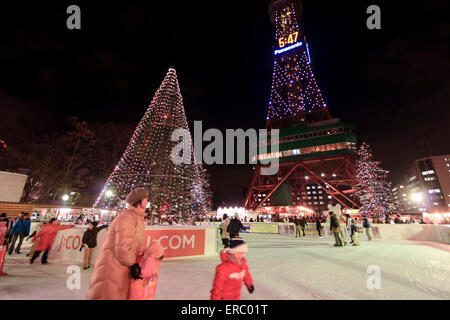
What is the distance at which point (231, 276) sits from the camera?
2.12 m

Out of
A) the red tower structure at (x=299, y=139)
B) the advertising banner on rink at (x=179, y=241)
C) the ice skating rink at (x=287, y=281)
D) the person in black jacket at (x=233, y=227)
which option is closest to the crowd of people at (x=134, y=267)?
the ice skating rink at (x=287, y=281)

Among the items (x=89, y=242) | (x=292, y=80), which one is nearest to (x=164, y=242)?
(x=89, y=242)

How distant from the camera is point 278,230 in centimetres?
1802

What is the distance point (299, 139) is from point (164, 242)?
38630 millimetres

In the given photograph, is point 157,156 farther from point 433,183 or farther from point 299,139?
point 433,183

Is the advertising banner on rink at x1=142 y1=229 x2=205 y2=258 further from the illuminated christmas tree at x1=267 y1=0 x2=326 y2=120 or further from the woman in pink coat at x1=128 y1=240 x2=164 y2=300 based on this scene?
the illuminated christmas tree at x1=267 y1=0 x2=326 y2=120

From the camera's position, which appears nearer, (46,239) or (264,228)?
(46,239)

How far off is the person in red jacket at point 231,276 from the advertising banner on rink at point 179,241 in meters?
4.91

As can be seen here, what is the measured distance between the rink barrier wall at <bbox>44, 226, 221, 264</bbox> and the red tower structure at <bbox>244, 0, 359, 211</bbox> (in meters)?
33.0

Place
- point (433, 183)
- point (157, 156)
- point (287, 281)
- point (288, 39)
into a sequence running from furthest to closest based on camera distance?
1. point (433, 183)
2. point (288, 39)
3. point (157, 156)
4. point (287, 281)

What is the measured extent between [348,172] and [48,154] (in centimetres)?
4324

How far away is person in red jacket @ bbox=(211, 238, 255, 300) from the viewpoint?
2092 mm

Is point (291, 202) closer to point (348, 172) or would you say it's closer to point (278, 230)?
point (348, 172)
